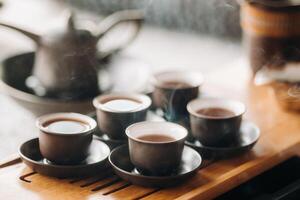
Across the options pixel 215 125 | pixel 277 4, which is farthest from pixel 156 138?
pixel 277 4

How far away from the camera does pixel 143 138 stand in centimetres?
114

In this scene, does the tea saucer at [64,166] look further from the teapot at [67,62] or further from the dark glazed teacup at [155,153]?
the teapot at [67,62]

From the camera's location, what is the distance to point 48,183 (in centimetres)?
108

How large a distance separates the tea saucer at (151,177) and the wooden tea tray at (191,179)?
0.02 metres

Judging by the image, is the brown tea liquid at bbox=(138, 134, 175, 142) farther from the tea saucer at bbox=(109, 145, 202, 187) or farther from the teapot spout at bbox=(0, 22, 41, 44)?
the teapot spout at bbox=(0, 22, 41, 44)

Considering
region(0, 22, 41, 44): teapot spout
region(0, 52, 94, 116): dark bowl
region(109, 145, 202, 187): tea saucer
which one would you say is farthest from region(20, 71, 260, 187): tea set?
region(0, 22, 41, 44): teapot spout

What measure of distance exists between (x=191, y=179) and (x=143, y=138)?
0.12 m

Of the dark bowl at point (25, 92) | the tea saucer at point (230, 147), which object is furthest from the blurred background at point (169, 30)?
the tea saucer at point (230, 147)

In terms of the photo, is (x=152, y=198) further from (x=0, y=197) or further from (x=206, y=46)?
(x=206, y=46)

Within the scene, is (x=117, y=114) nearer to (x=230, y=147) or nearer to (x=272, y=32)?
(x=230, y=147)

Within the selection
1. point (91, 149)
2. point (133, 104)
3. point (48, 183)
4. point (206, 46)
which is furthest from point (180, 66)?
point (48, 183)

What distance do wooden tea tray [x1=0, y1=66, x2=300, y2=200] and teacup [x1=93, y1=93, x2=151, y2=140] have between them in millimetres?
106

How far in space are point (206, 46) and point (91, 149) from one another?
86cm

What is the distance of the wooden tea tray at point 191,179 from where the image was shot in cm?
106
